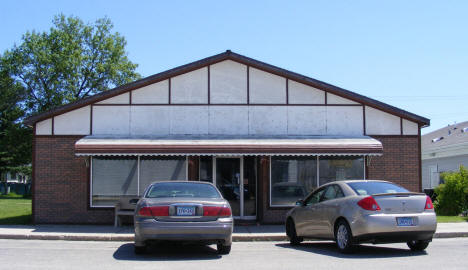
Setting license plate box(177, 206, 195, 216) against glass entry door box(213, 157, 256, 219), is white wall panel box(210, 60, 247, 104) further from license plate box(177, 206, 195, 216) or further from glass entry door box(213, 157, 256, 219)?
license plate box(177, 206, 195, 216)

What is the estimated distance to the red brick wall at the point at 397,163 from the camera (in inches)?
683

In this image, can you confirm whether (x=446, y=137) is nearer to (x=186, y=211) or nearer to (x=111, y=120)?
(x=111, y=120)

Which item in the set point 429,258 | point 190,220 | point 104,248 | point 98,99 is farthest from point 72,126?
point 429,258

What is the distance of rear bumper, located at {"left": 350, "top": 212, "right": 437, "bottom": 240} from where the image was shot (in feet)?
31.3

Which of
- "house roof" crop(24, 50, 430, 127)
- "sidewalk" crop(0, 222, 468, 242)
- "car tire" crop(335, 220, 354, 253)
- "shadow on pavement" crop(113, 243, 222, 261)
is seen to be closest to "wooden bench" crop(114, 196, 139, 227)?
"sidewalk" crop(0, 222, 468, 242)

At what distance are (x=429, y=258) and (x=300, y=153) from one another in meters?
6.53

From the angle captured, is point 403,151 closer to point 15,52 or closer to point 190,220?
point 190,220

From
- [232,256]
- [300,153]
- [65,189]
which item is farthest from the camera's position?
[65,189]

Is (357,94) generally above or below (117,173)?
above

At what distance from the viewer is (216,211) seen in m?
9.68

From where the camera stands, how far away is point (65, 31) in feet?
165

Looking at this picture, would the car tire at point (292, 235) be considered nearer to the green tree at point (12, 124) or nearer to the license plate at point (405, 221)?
the license plate at point (405, 221)

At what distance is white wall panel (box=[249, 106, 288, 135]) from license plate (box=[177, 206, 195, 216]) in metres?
7.76

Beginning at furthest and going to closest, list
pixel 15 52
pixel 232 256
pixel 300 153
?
pixel 15 52
pixel 300 153
pixel 232 256
